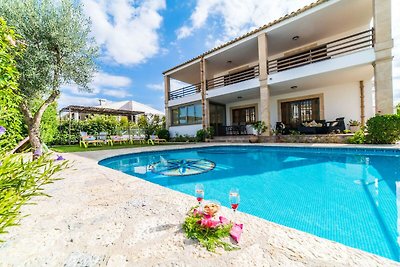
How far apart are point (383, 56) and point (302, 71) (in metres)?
3.02

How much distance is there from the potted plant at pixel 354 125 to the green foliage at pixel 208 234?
1219 centimetres

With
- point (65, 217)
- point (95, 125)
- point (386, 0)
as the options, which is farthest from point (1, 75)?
point (95, 125)

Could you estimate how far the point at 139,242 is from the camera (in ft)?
5.41

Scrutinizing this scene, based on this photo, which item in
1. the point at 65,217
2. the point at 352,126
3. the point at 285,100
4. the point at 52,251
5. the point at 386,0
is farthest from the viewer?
the point at 285,100

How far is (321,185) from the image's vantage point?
398cm

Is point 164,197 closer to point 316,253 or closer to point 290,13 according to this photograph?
point 316,253

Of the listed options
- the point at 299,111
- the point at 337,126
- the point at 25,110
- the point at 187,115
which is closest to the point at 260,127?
the point at 299,111

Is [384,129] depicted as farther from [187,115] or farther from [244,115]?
[187,115]

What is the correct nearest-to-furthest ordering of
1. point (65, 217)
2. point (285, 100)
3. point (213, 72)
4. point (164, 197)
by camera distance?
point (65, 217) < point (164, 197) < point (285, 100) < point (213, 72)

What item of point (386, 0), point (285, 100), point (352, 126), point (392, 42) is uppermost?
point (386, 0)

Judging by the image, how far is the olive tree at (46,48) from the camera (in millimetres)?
5207

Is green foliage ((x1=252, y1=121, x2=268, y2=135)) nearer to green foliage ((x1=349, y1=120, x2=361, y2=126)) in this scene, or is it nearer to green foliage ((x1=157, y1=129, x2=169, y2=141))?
green foliage ((x1=349, y1=120, x2=361, y2=126))

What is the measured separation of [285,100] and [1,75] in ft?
46.4

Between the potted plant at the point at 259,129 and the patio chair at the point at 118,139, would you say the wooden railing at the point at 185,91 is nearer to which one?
the patio chair at the point at 118,139
